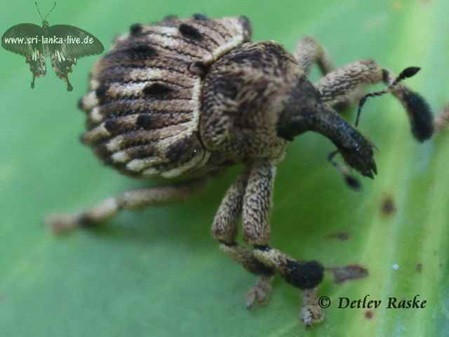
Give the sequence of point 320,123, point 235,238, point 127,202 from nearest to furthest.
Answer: point 320,123
point 235,238
point 127,202

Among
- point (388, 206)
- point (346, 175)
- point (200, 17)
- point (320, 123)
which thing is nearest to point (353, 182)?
point (346, 175)

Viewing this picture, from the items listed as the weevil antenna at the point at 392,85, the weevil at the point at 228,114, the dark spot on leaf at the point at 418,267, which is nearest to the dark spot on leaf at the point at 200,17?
the weevil at the point at 228,114

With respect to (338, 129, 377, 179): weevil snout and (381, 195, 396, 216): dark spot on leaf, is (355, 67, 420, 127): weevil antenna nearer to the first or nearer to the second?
(338, 129, 377, 179): weevil snout

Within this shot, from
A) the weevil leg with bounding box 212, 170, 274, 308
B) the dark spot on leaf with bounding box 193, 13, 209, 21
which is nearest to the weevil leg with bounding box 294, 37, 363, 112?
the dark spot on leaf with bounding box 193, 13, 209, 21

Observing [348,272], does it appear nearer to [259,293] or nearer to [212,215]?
[259,293]

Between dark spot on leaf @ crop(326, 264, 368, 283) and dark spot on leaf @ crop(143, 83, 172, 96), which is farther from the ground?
dark spot on leaf @ crop(143, 83, 172, 96)

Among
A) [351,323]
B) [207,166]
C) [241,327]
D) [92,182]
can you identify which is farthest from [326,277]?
[92,182]

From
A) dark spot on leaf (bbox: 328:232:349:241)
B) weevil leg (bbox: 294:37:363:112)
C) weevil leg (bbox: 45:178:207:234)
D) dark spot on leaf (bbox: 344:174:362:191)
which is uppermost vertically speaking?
weevil leg (bbox: 294:37:363:112)
